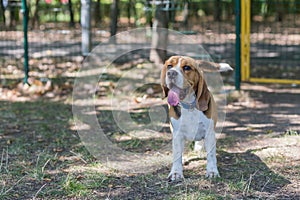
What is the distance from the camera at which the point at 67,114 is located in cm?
676

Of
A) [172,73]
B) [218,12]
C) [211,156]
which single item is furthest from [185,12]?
[172,73]

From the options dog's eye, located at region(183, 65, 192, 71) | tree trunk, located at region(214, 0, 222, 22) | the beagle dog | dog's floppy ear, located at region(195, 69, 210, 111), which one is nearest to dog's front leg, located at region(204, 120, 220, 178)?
the beagle dog

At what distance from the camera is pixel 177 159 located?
14.1 ft

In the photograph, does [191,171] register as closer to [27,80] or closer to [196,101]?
[196,101]

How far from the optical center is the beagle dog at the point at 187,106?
158 inches

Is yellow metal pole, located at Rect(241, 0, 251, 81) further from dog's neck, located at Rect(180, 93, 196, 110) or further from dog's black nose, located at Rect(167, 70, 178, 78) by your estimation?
dog's black nose, located at Rect(167, 70, 178, 78)

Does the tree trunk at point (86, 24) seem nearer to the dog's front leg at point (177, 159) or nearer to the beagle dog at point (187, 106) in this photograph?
the beagle dog at point (187, 106)

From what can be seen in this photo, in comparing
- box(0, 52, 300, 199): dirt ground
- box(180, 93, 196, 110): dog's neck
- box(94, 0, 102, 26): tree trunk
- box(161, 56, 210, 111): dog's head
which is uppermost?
box(94, 0, 102, 26): tree trunk

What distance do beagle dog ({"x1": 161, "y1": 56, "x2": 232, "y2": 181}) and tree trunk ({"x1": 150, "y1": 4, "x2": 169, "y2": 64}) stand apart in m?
4.46

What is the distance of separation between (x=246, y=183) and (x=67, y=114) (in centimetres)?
313

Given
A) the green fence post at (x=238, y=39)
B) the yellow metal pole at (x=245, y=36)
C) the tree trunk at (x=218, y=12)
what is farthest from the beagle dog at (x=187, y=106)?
the tree trunk at (x=218, y=12)

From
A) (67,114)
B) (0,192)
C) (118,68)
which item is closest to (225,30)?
(118,68)

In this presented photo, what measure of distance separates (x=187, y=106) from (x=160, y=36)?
16.0 feet

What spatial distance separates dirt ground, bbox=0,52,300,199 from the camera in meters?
4.04
